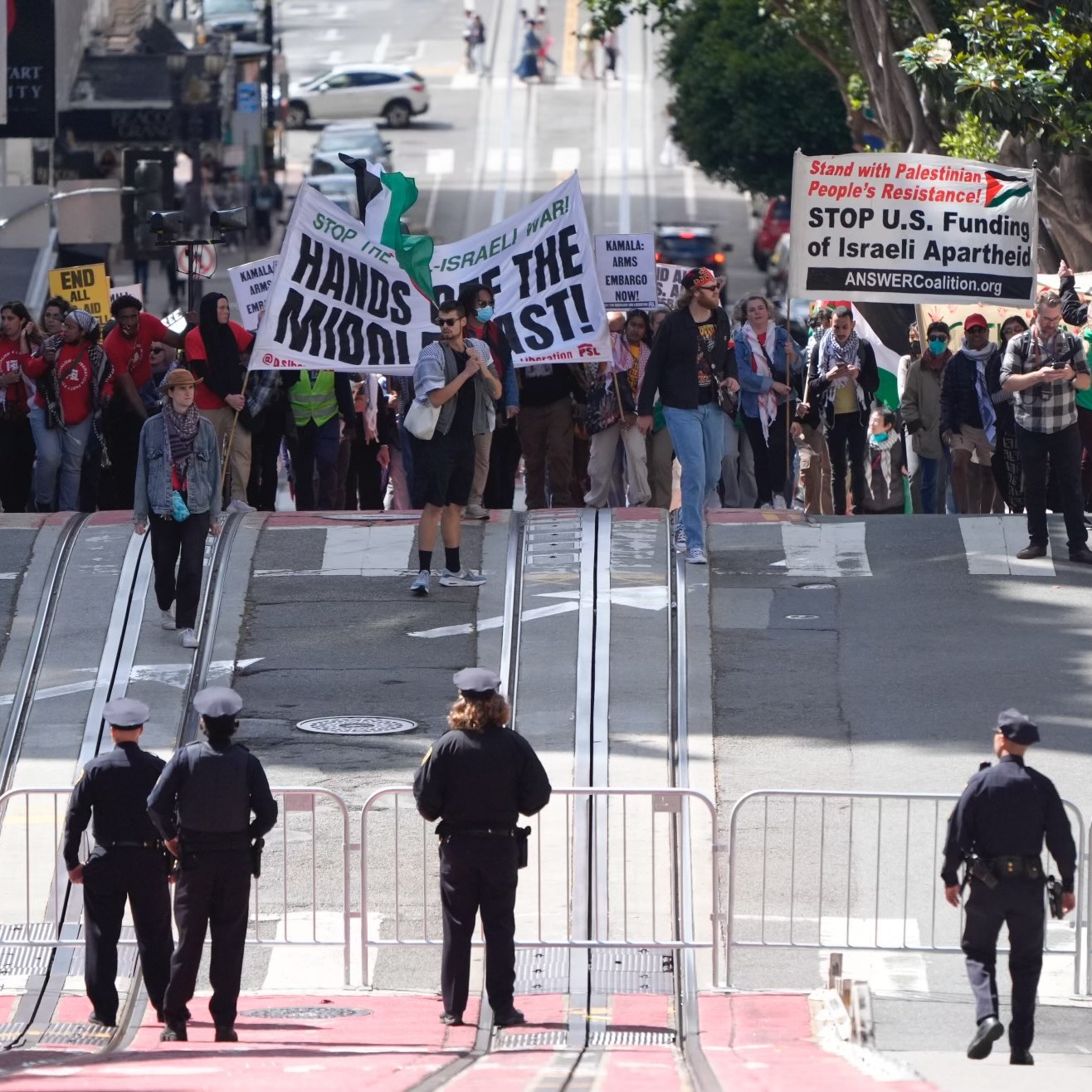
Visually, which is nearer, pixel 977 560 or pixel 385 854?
pixel 385 854

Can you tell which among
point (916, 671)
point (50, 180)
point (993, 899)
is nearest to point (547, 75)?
point (50, 180)

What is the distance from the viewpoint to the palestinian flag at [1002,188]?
16656mm

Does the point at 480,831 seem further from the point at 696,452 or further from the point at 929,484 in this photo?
the point at 929,484

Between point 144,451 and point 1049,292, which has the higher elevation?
point 1049,292

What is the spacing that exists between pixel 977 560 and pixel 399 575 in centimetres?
391

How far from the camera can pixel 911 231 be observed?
1681 cm

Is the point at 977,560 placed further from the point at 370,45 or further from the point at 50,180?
the point at 370,45

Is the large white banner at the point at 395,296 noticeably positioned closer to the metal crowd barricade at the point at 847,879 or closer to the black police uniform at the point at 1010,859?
the metal crowd barricade at the point at 847,879

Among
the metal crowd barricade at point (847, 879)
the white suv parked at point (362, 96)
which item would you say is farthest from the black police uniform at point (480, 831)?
the white suv parked at point (362, 96)

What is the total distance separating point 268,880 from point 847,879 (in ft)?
8.79

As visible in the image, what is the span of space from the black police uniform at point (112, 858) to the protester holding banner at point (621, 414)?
7655mm

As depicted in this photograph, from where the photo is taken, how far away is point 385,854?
440 inches

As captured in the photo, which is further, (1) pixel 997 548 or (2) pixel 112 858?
(1) pixel 997 548

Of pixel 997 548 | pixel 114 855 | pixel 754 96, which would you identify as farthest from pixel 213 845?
pixel 754 96
